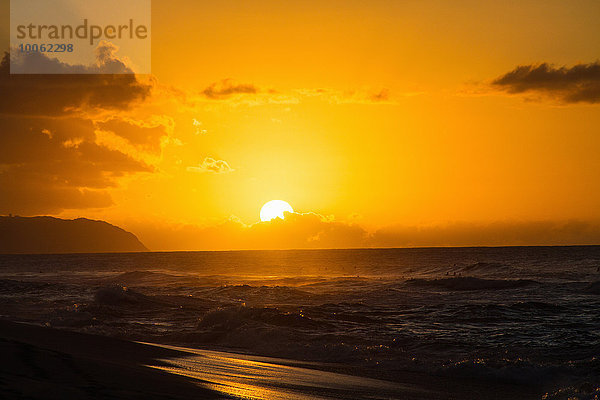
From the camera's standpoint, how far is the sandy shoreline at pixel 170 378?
7.76 meters

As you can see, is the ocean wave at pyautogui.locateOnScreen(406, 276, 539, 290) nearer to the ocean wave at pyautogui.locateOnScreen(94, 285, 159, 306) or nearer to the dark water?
the dark water

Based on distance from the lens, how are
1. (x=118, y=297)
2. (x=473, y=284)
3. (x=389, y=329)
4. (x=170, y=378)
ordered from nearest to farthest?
(x=170, y=378)
(x=389, y=329)
(x=118, y=297)
(x=473, y=284)

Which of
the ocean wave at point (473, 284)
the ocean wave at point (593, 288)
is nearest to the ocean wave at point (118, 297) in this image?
the ocean wave at point (473, 284)

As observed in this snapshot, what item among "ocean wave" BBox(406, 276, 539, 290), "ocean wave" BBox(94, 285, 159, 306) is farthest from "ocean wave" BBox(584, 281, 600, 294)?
"ocean wave" BBox(94, 285, 159, 306)

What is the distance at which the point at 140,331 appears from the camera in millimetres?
22797

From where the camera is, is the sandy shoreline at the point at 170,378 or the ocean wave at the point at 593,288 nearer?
the sandy shoreline at the point at 170,378

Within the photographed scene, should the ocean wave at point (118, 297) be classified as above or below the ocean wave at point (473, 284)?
above

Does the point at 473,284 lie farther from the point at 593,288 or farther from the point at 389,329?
the point at 389,329

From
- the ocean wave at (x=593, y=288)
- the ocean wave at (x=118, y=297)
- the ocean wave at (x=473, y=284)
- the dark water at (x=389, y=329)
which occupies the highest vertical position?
the ocean wave at (x=118, y=297)

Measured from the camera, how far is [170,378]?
10031 millimetres

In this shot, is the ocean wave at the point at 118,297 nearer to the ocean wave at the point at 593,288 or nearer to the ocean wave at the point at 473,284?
the ocean wave at the point at 473,284

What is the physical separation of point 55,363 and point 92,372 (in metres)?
0.82

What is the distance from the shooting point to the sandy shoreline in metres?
7.76

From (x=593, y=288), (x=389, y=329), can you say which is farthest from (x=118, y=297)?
(x=593, y=288)
